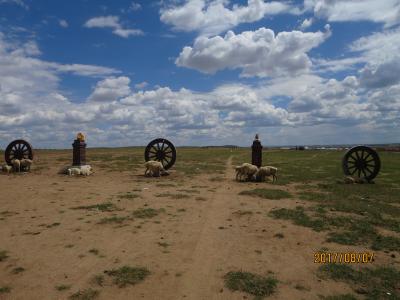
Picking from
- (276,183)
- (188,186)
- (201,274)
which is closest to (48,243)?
(201,274)

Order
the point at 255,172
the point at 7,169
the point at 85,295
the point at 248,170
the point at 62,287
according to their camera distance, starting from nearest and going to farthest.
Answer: the point at 85,295 < the point at 62,287 < the point at 248,170 < the point at 255,172 < the point at 7,169

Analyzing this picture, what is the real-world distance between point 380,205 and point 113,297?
→ 40.9ft

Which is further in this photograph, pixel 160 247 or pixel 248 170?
pixel 248 170

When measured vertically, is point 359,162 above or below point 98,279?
above

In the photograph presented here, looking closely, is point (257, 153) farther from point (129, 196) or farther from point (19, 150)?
point (19, 150)

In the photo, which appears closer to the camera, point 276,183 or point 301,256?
point 301,256

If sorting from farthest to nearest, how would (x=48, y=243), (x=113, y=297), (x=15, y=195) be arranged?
1. (x=15, y=195)
2. (x=48, y=243)
3. (x=113, y=297)

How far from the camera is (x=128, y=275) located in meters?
7.36

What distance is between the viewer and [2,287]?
6770 mm

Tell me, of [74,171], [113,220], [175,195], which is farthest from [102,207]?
[74,171]

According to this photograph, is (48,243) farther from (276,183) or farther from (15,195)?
(276,183)

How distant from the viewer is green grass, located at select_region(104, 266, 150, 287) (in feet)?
23.2

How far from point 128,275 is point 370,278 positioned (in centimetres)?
503

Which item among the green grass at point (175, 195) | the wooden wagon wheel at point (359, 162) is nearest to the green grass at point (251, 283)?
the green grass at point (175, 195)
